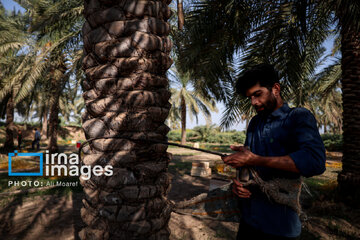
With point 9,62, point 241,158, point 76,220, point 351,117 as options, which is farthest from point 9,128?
point 351,117

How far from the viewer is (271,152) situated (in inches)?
61.7

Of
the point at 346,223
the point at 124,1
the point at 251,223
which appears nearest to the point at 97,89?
the point at 124,1

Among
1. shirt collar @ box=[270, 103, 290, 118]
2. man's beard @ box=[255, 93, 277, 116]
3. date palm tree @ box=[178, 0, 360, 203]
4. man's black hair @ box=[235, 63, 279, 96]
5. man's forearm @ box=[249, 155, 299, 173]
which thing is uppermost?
date palm tree @ box=[178, 0, 360, 203]

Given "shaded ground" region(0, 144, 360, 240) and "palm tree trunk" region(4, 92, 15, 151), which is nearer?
"shaded ground" region(0, 144, 360, 240)

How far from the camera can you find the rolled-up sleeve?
127 cm

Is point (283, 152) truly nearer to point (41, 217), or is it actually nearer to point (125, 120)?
point (125, 120)

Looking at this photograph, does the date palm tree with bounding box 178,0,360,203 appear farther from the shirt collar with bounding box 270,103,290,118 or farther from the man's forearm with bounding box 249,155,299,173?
the man's forearm with bounding box 249,155,299,173

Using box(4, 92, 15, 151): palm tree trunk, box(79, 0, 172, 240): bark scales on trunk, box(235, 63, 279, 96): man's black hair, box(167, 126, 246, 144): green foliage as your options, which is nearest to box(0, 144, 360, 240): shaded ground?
box(79, 0, 172, 240): bark scales on trunk

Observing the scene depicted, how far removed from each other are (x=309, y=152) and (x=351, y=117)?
16.1 ft

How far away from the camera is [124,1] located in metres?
1.72

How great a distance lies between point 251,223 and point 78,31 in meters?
9.92

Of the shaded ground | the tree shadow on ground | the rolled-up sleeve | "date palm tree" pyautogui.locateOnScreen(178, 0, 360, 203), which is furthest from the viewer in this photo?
"date palm tree" pyautogui.locateOnScreen(178, 0, 360, 203)

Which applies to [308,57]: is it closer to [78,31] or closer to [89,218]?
[89,218]

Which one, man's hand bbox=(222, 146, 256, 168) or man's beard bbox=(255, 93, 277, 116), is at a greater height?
man's beard bbox=(255, 93, 277, 116)
